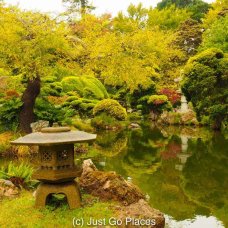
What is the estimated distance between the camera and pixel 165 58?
1412 inches

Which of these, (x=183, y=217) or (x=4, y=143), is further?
(x=4, y=143)

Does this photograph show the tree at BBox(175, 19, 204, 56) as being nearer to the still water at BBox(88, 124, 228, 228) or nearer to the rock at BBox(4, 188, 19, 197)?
the still water at BBox(88, 124, 228, 228)

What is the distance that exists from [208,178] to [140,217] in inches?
188

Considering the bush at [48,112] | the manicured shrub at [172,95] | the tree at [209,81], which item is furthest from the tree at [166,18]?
the bush at [48,112]

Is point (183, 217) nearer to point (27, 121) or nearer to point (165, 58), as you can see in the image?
point (27, 121)

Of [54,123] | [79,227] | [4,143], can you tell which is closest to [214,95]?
[54,123]

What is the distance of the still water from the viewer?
785 centimetres

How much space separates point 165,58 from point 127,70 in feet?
65.1

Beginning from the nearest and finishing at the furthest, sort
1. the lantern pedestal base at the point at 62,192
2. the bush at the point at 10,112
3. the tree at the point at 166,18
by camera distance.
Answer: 1. the lantern pedestal base at the point at 62,192
2. the bush at the point at 10,112
3. the tree at the point at 166,18

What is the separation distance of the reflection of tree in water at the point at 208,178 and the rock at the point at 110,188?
1.64 meters

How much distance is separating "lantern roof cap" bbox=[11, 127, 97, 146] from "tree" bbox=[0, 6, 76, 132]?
7.12m

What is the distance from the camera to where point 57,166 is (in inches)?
277

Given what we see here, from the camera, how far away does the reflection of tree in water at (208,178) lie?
846 cm

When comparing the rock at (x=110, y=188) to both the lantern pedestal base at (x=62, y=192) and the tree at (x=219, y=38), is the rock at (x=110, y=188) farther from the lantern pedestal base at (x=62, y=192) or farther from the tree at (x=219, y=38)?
the tree at (x=219, y=38)
